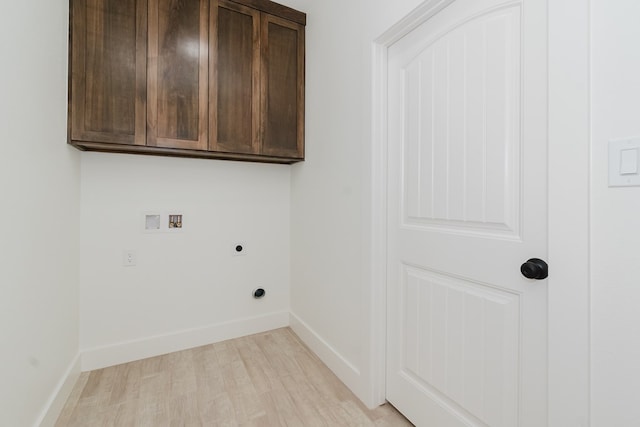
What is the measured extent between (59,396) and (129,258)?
814mm

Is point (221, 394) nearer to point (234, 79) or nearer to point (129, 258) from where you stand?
point (129, 258)

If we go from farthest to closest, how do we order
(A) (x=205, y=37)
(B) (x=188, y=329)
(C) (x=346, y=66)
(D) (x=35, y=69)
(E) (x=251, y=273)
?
(E) (x=251, y=273) < (B) (x=188, y=329) < (A) (x=205, y=37) < (C) (x=346, y=66) < (D) (x=35, y=69)

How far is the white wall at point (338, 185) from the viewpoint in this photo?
5.17ft

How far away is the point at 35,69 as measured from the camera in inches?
49.4

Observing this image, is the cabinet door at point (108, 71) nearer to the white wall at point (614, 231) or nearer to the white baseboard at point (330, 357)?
the white baseboard at point (330, 357)

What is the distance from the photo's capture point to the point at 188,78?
186 cm

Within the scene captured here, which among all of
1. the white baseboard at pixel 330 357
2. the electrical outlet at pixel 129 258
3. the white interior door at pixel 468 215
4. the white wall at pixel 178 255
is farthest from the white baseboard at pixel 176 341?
the white interior door at pixel 468 215

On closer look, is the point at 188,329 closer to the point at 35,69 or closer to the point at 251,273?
the point at 251,273

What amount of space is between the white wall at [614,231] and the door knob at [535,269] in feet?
0.37

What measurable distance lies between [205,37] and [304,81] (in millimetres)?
744

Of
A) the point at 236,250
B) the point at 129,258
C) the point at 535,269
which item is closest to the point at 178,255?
the point at 129,258

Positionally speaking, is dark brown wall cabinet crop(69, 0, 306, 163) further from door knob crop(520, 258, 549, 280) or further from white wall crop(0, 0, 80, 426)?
door knob crop(520, 258, 549, 280)

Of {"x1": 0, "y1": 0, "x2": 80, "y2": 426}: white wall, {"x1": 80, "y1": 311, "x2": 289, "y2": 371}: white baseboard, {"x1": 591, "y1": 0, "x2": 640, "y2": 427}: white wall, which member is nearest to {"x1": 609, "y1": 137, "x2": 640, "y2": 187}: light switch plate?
{"x1": 591, "y1": 0, "x2": 640, "y2": 427}: white wall

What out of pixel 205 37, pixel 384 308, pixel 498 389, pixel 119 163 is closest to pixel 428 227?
pixel 384 308
